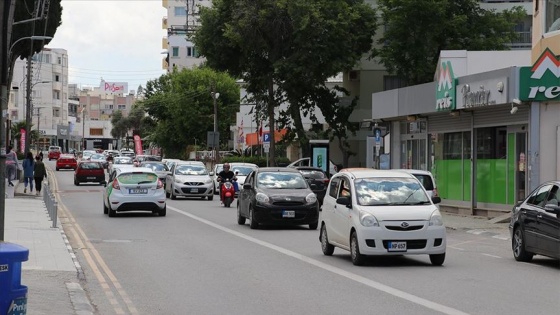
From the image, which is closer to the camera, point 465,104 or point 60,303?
point 60,303

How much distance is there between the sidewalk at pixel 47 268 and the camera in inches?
501

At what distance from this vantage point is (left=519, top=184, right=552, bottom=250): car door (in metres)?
18.4

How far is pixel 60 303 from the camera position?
12.8 m

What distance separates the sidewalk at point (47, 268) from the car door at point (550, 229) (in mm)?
8133

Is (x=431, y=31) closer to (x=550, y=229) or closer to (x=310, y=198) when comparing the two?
(x=310, y=198)

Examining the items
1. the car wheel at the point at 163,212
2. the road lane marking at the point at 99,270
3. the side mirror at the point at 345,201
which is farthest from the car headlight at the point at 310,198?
the side mirror at the point at 345,201

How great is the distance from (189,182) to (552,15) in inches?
766

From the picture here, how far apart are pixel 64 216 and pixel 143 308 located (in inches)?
804

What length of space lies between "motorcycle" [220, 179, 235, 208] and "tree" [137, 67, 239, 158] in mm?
55186

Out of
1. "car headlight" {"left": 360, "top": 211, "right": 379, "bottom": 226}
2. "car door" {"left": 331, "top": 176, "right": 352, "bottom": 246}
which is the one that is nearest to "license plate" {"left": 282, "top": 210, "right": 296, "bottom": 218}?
"car door" {"left": 331, "top": 176, "right": 352, "bottom": 246}

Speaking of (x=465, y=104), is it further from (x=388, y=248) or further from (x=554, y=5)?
(x=388, y=248)

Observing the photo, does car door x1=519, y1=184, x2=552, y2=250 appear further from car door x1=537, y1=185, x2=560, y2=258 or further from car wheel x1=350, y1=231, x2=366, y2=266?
car wheel x1=350, y1=231, x2=366, y2=266

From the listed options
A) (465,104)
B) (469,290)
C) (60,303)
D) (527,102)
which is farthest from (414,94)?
(60,303)

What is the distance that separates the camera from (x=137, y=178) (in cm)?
3238
